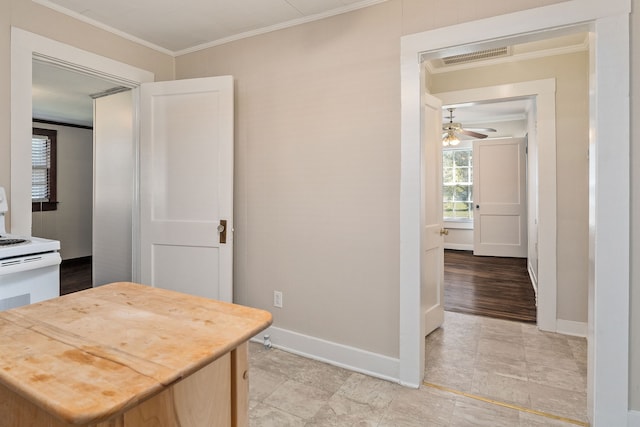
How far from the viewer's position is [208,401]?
2.80ft

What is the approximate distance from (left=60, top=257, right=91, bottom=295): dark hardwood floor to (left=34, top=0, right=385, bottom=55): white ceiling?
3284 mm

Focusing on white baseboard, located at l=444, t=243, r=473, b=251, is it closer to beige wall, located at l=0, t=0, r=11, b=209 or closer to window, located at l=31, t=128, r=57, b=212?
beige wall, located at l=0, t=0, r=11, b=209

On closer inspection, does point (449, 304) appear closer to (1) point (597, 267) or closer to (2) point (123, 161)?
(1) point (597, 267)

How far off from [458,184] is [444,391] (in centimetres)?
611

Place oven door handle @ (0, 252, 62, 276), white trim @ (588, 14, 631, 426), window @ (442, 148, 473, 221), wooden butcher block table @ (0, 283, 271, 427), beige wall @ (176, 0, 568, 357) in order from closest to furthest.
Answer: wooden butcher block table @ (0, 283, 271, 427)
white trim @ (588, 14, 631, 426)
oven door handle @ (0, 252, 62, 276)
beige wall @ (176, 0, 568, 357)
window @ (442, 148, 473, 221)

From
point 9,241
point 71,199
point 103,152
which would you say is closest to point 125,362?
point 9,241

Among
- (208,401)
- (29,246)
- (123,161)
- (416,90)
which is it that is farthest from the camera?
(123,161)

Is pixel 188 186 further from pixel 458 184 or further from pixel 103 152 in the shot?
pixel 458 184

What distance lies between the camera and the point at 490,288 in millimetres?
4516

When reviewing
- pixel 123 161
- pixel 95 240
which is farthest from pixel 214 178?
pixel 95 240

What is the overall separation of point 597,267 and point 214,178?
8.06 ft

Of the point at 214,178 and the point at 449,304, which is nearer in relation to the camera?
the point at 214,178

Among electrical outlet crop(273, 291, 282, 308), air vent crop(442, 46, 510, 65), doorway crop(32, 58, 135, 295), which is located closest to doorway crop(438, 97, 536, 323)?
air vent crop(442, 46, 510, 65)

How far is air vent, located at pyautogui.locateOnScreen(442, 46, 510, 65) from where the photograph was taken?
305 cm
